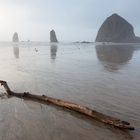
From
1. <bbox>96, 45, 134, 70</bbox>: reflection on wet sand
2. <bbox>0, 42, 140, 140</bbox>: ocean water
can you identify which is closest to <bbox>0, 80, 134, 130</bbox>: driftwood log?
<bbox>0, 42, 140, 140</bbox>: ocean water

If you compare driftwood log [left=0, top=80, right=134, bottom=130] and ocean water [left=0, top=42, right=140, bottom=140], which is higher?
driftwood log [left=0, top=80, right=134, bottom=130]

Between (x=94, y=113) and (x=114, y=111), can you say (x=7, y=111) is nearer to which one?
(x=94, y=113)

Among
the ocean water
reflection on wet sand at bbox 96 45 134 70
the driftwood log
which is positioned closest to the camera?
the ocean water

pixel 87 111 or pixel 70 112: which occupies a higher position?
pixel 87 111

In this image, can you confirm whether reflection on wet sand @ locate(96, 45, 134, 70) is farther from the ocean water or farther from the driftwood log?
the driftwood log

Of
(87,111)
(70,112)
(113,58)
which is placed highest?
(87,111)

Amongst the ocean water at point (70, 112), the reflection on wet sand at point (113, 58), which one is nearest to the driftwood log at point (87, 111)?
the ocean water at point (70, 112)

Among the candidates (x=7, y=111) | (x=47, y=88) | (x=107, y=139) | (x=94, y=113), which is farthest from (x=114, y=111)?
(x=47, y=88)

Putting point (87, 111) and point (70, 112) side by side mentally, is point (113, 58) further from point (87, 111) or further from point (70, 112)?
point (87, 111)

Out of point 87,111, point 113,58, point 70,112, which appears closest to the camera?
point 87,111

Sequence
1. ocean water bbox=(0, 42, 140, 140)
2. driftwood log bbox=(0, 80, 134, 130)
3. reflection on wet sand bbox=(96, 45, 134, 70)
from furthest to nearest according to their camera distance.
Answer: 1. reflection on wet sand bbox=(96, 45, 134, 70)
2. driftwood log bbox=(0, 80, 134, 130)
3. ocean water bbox=(0, 42, 140, 140)

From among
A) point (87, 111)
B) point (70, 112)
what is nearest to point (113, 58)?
point (70, 112)

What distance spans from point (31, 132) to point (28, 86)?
298 inches

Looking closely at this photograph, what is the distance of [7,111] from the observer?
423 inches
